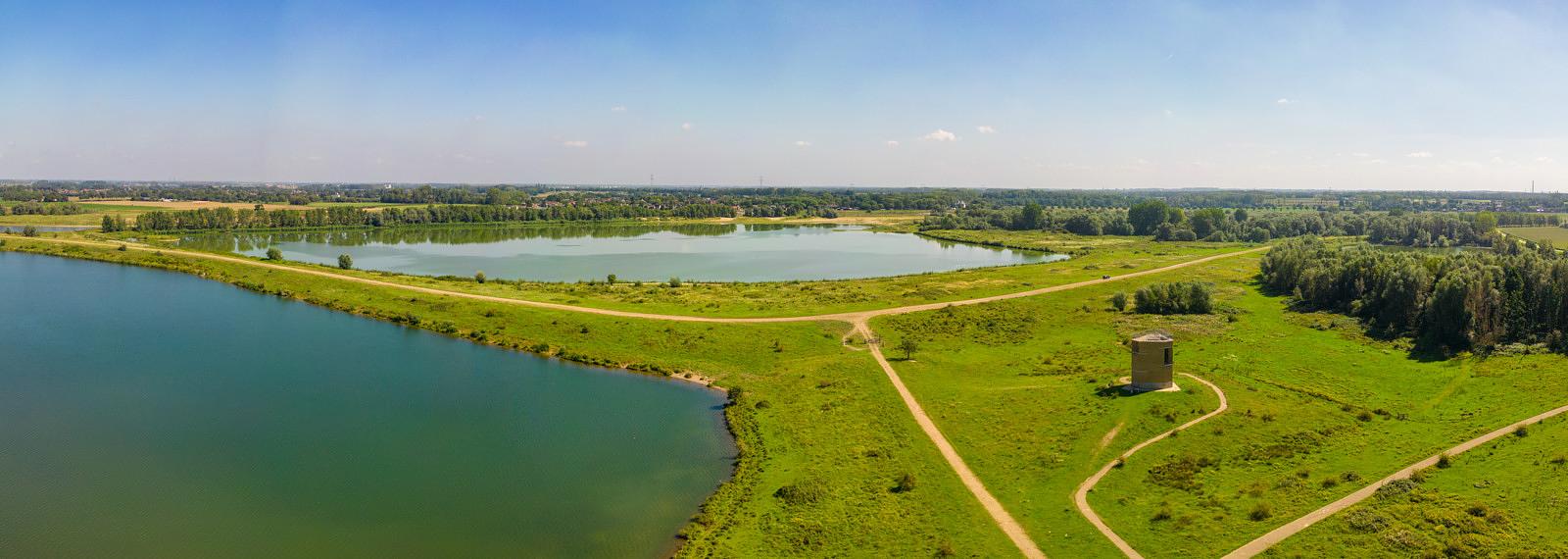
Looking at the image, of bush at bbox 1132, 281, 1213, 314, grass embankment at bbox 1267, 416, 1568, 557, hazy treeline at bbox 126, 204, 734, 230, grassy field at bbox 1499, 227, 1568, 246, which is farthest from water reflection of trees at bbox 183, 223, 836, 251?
grass embankment at bbox 1267, 416, 1568, 557

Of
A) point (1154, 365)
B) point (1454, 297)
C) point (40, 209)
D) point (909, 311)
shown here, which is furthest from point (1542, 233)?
point (40, 209)

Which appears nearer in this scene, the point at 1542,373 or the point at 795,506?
the point at 795,506

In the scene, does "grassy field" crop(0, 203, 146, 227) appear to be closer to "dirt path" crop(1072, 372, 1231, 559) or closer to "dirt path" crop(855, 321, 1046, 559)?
"dirt path" crop(855, 321, 1046, 559)

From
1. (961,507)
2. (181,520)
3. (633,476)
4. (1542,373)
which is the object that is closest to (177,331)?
(181,520)

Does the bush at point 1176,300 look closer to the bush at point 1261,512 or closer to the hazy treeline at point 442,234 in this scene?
the bush at point 1261,512

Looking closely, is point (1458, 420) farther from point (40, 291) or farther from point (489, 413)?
point (40, 291)

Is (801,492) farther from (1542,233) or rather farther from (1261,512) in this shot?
(1542,233)
